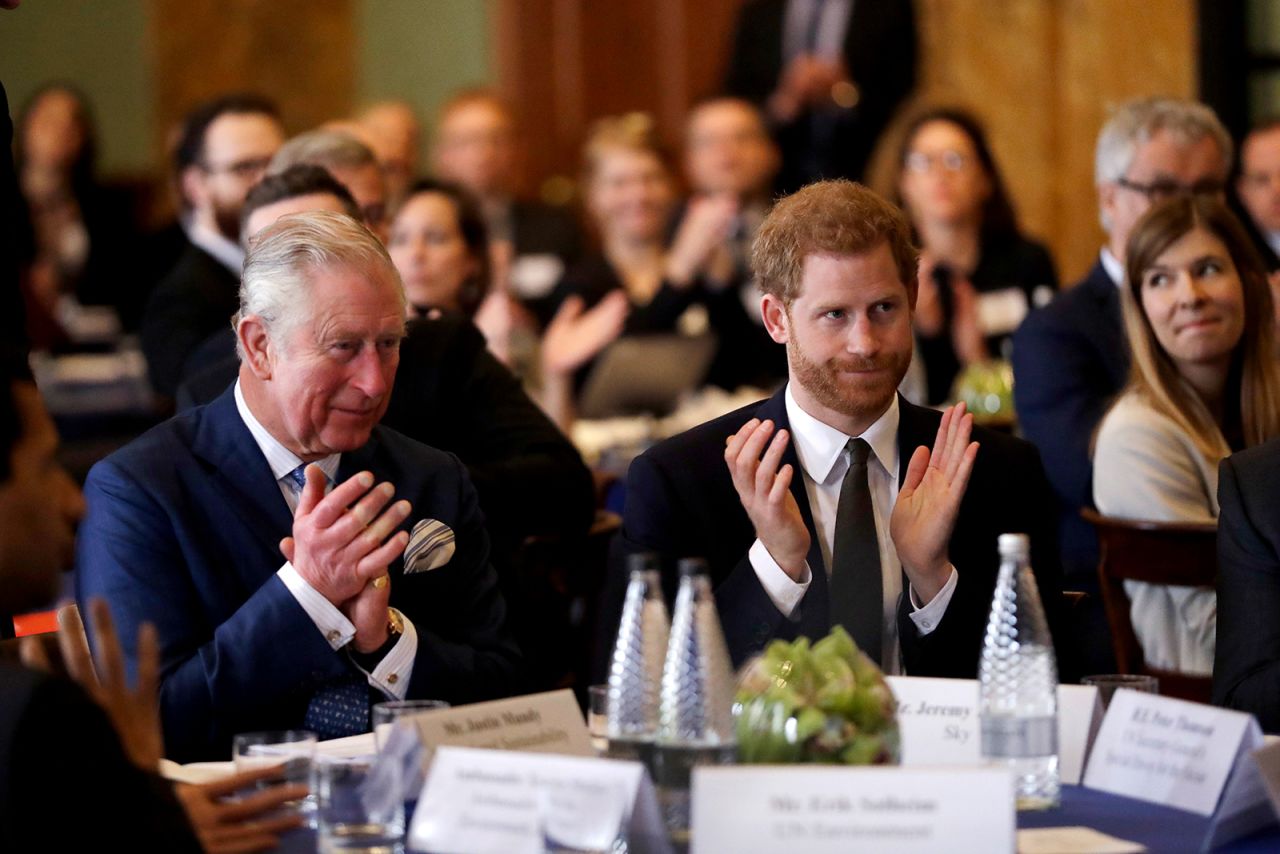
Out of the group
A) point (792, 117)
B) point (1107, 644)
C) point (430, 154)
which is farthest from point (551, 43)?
point (1107, 644)

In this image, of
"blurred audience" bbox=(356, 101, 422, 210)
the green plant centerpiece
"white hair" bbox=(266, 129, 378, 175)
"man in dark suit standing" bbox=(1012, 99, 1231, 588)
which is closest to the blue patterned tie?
the green plant centerpiece

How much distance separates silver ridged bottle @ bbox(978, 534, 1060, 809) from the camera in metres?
2.13

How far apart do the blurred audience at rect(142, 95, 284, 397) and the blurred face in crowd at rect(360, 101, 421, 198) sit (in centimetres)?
89

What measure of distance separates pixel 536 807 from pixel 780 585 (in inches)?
38.7

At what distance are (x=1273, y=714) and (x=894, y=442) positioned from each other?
74cm

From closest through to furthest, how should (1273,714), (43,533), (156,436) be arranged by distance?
(43,533), (1273,714), (156,436)

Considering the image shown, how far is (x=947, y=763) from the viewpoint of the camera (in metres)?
→ 2.20

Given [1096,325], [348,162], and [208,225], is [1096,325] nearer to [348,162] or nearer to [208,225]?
[348,162]

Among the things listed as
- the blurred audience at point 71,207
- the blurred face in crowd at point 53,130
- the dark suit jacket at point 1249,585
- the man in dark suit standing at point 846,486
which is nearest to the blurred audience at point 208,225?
the man in dark suit standing at point 846,486

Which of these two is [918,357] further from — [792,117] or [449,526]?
[449,526]

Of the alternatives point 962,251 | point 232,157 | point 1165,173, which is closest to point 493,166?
point 962,251

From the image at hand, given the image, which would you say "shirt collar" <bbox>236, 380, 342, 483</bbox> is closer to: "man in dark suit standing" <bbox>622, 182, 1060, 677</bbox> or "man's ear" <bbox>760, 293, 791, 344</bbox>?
"man in dark suit standing" <bbox>622, 182, 1060, 677</bbox>

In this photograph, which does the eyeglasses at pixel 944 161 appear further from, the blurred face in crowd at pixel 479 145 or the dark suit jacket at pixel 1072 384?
the blurred face in crowd at pixel 479 145

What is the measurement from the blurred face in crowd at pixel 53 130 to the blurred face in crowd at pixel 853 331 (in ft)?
25.4
